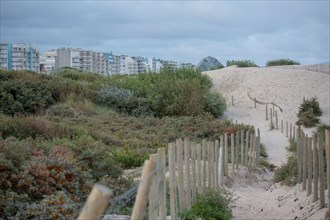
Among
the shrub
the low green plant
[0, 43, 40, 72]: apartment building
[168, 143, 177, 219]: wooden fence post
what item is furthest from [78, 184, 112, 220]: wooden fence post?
[0, 43, 40, 72]: apartment building

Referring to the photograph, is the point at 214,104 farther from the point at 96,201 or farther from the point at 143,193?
the point at 96,201

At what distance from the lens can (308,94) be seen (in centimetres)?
4309

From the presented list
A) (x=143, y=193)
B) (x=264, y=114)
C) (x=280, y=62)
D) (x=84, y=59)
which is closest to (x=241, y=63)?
(x=280, y=62)

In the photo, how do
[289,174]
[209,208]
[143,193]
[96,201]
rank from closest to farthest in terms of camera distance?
[96,201] < [143,193] < [209,208] < [289,174]

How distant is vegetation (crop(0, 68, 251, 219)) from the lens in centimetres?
836

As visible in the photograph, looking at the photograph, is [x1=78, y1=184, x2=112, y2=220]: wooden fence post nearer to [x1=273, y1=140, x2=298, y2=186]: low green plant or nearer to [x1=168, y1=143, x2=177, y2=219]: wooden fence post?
[x1=168, y1=143, x2=177, y2=219]: wooden fence post

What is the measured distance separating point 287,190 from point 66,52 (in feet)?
250

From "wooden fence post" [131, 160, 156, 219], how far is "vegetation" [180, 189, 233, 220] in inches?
139

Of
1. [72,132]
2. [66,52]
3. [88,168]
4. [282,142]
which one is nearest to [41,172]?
[88,168]

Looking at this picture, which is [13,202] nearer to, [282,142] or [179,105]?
[282,142]

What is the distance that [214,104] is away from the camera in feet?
115

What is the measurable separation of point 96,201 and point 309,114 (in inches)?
1210

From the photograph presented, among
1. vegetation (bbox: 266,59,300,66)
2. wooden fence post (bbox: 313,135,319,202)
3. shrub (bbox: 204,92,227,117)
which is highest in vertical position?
vegetation (bbox: 266,59,300,66)

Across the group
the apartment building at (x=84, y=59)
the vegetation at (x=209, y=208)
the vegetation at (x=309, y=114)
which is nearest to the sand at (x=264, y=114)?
the vegetation at (x=309, y=114)
